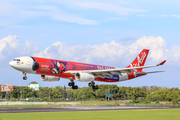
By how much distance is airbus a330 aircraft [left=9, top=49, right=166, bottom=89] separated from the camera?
2296 inches

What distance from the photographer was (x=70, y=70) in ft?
212

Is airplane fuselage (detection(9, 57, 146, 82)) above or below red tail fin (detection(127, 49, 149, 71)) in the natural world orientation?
below

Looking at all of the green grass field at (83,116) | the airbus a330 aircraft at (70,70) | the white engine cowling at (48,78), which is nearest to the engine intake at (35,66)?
the airbus a330 aircraft at (70,70)

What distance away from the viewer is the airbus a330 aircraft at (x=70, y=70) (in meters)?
58.3

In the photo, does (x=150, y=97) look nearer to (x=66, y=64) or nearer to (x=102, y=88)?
(x=102, y=88)

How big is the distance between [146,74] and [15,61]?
35370 millimetres

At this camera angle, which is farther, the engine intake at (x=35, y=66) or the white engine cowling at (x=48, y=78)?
the white engine cowling at (x=48, y=78)

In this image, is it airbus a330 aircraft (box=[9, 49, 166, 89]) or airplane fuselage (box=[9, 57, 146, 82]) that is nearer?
airplane fuselage (box=[9, 57, 146, 82])

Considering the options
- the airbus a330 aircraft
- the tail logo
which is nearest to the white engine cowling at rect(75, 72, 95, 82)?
the airbus a330 aircraft

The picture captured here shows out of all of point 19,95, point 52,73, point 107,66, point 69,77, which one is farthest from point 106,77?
point 19,95

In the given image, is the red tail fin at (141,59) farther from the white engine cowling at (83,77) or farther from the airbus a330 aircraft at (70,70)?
the white engine cowling at (83,77)

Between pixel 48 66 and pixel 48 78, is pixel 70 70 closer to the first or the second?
pixel 48 66

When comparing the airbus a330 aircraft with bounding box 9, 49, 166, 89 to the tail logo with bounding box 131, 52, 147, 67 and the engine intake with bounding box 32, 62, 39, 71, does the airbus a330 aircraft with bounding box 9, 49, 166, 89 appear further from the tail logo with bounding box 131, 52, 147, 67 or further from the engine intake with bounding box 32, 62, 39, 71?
the tail logo with bounding box 131, 52, 147, 67

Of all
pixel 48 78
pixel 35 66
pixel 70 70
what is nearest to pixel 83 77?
pixel 70 70
